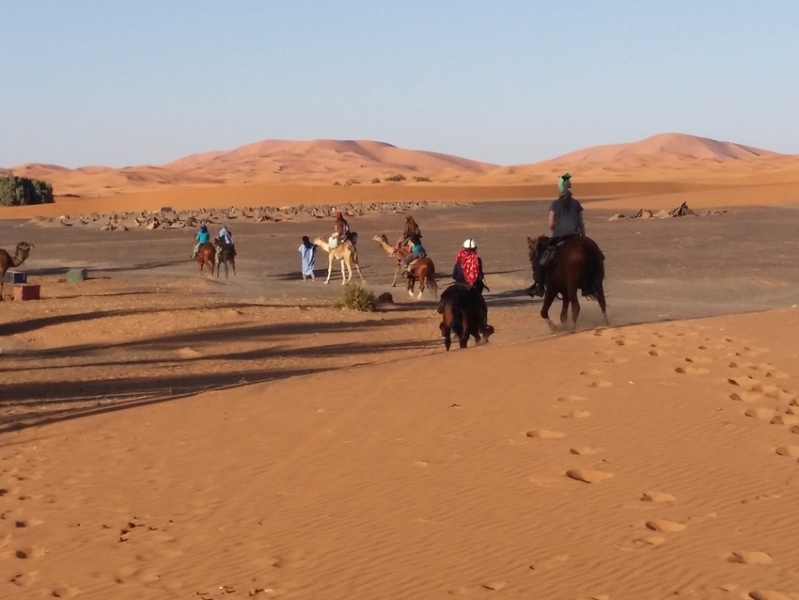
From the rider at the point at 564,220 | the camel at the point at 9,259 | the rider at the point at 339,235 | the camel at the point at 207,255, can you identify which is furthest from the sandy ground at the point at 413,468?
the camel at the point at 207,255

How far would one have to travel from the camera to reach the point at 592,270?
1579 centimetres

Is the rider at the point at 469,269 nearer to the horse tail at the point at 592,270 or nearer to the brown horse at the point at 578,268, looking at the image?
the brown horse at the point at 578,268

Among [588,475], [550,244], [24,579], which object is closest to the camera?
[24,579]

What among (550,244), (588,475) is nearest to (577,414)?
(588,475)

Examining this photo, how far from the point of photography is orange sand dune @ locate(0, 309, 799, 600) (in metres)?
6.65

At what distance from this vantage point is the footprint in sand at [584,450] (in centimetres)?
889

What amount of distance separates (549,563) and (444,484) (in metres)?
2.00

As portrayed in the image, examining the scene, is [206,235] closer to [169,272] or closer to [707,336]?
[169,272]

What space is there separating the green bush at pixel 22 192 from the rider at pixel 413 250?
243 ft

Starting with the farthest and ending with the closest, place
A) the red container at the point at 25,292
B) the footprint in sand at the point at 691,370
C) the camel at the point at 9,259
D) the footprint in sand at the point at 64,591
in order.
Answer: the camel at the point at 9,259, the red container at the point at 25,292, the footprint in sand at the point at 691,370, the footprint in sand at the point at 64,591

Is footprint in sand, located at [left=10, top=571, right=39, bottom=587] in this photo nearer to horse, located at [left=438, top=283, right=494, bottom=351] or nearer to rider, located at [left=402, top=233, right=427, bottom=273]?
horse, located at [left=438, top=283, right=494, bottom=351]

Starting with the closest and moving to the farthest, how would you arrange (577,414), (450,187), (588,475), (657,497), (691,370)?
1. (657,497)
2. (588,475)
3. (577,414)
4. (691,370)
5. (450,187)

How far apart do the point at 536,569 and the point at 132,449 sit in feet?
17.8

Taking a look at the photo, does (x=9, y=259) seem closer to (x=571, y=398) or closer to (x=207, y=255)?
(x=207, y=255)
